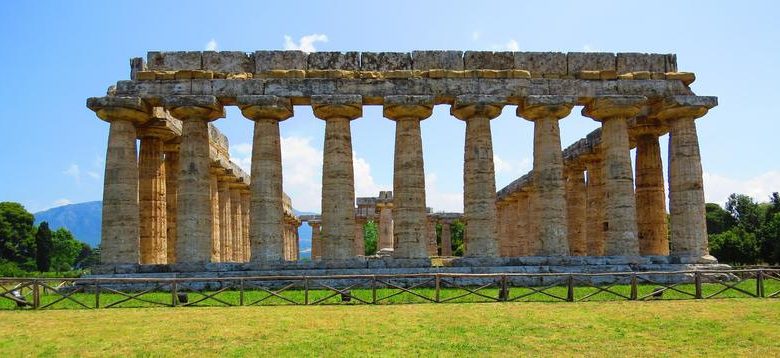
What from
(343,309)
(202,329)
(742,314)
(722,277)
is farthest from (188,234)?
(722,277)

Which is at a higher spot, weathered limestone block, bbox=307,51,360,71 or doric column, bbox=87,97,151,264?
weathered limestone block, bbox=307,51,360,71

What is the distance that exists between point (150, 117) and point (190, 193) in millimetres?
4619

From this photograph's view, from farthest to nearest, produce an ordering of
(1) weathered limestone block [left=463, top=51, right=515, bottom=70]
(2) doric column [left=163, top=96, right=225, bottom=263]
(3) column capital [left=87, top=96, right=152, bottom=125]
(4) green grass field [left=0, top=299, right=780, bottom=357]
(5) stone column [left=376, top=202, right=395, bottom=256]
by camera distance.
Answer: (5) stone column [left=376, top=202, right=395, bottom=256] < (1) weathered limestone block [left=463, top=51, right=515, bottom=70] < (2) doric column [left=163, top=96, right=225, bottom=263] < (3) column capital [left=87, top=96, right=152, bottom=125] < (4) green grass field [left=0, top=299, right=780, bottom=357]

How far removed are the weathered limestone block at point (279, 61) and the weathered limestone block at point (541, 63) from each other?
10918 mm

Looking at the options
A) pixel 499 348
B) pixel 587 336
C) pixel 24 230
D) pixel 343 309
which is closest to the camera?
pixel 499 348

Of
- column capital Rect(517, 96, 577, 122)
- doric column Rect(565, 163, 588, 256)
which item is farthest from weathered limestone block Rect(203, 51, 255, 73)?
doric column Rect(565, 163, 588, 256)

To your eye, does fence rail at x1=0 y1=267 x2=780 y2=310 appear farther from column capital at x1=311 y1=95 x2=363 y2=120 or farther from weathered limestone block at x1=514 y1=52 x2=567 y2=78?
weathered limestone block at x1=514 y1=52 x2=567 y2=78

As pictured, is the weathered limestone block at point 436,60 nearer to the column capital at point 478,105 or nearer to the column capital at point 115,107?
the column capital at point 478,105

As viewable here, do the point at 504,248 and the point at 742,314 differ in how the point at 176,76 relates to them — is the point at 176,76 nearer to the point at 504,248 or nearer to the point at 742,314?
the point at 742,314

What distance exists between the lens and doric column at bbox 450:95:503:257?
1204 inches

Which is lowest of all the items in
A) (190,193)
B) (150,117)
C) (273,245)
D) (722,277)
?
(722,277)

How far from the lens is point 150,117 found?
31.2 m

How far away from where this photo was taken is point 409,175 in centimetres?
3098

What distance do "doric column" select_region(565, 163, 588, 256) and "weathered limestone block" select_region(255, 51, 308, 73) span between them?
21.5 m
